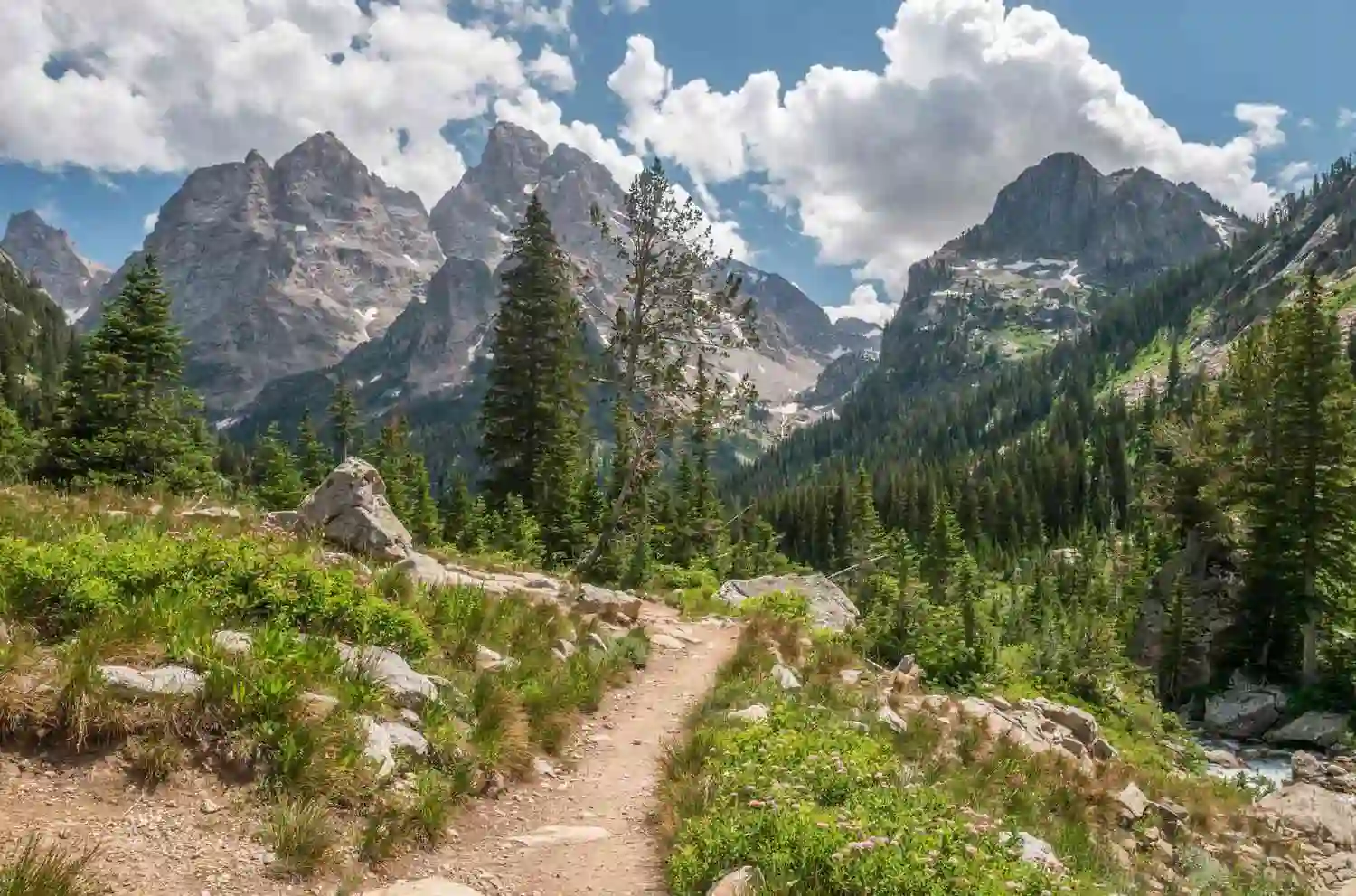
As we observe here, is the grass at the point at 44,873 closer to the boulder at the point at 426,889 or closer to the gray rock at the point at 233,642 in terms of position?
the boulder at the point at 426,889

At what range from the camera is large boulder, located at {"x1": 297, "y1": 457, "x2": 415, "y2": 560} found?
13.9m

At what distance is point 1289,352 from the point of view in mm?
36281

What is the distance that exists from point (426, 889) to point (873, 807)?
11.9 ft

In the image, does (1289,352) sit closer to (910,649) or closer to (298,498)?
(910,649)

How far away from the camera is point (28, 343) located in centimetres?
A: 14588

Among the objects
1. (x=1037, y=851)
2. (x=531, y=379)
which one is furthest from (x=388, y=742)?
(x=531, y=379)

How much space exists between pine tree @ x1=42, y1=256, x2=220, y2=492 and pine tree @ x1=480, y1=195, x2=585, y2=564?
11.4 meters

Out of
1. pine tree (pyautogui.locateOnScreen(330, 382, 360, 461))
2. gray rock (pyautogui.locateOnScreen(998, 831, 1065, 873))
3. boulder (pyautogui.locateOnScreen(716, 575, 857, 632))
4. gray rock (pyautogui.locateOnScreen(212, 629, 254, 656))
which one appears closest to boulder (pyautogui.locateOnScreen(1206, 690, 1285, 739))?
boulder (pyautogui.locateOnScreen(716, 575, 857, 632))

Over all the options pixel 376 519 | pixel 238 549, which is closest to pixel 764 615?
pixel 376 519

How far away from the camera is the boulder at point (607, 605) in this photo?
15.3 meters

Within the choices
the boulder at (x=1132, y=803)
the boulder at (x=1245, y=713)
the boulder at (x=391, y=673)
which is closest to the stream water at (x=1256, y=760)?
the boulder at (x=1245, y=713)

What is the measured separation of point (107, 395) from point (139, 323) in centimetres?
453

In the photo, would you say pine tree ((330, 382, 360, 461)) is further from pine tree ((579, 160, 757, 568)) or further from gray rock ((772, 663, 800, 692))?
gray rock ((772, 663, 800, 692))

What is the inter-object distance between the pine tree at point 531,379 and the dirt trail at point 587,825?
22.8m
